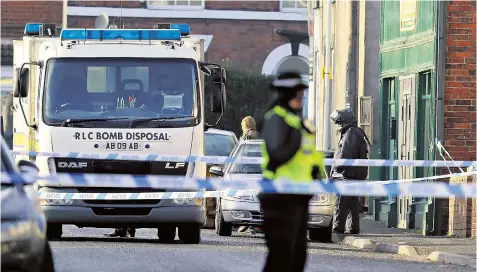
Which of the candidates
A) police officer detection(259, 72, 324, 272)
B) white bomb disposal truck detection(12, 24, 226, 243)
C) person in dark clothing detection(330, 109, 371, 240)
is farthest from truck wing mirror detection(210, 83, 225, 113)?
police officer detection(259, 72, 324, 272)

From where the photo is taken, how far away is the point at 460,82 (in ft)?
74.1

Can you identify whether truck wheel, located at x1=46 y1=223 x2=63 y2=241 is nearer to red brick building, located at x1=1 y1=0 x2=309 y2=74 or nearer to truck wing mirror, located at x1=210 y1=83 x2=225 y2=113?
truck wing mirror, located at x1=210 y1=83 x2=225 y2=113

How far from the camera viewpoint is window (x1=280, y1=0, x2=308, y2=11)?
45750 millimetres

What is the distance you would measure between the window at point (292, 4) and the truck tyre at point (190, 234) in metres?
26.3

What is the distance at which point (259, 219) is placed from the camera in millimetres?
20938

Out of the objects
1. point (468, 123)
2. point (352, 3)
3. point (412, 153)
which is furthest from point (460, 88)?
point (352, 3)

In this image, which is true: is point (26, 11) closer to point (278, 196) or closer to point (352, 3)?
point (352, 3)

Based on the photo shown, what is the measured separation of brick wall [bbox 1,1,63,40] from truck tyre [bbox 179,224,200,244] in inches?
1136

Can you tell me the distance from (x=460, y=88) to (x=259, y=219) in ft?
12.7

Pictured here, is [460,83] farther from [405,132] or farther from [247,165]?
[247,165]

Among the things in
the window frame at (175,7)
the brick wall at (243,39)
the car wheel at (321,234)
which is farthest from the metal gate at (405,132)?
the brick wall at (243,39)

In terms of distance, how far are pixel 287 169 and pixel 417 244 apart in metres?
9.08

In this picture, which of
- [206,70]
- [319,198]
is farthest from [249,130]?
[206,70]

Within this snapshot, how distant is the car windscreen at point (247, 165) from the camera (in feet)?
71.4
